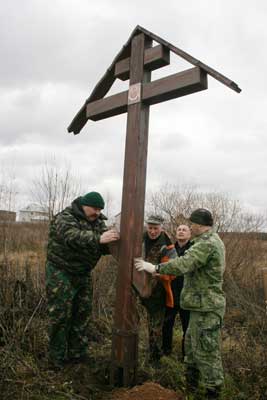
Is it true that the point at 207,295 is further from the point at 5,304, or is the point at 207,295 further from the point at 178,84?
the point at 5,304

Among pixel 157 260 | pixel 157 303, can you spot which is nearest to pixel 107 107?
pixel 157 260

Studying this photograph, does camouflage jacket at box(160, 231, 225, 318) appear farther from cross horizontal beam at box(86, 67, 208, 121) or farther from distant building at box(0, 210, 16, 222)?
distant building at box(0, 210, 16, 222)

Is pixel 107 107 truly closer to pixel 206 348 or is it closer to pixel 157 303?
pixel 157 303

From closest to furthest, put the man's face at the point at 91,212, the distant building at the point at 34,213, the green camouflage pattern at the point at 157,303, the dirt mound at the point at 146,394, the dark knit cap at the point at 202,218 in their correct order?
the dirt mound at the point at 146,394
the dark knit cap at the point at 202,218
the man's face at the point at 91,212
the green camouflage pattern at the point at 157,303
the distant building at the point at 34,213

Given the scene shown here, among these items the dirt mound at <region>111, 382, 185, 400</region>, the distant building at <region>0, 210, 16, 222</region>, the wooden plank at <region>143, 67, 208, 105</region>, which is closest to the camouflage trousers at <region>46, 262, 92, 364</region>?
the dirt mound at <region>111, 382, 185, 400</region>

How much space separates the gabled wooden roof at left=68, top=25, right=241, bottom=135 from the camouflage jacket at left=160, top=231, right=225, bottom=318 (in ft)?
4.62

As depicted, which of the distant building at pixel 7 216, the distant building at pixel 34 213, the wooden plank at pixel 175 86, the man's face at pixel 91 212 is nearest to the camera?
the wooden plank at pixel 175 86

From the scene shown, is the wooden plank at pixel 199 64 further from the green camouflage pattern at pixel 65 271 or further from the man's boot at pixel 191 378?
the man's boot at pixel 191 378

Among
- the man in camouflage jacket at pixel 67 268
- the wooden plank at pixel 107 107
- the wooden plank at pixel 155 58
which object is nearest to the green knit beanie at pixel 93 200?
the man in camouflage jacket at pixel 67 268

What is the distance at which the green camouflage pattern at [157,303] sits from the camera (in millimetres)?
4316

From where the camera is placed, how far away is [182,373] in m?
3.80

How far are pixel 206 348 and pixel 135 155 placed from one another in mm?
1903

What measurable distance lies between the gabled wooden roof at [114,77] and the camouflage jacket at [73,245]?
107cm

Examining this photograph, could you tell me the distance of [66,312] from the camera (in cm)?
375
